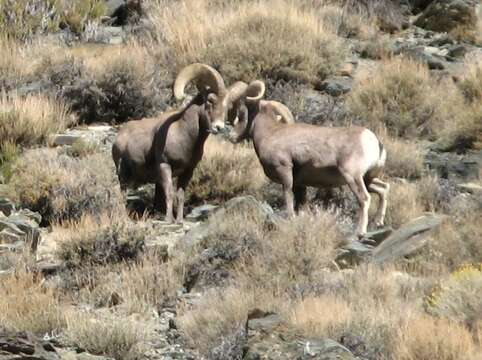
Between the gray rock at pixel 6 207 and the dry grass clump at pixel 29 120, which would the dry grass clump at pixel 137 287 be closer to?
the gray rock at pixel 6 207

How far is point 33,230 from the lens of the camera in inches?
526

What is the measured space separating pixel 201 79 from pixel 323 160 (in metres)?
1.96

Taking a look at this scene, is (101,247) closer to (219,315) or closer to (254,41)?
(219,315)

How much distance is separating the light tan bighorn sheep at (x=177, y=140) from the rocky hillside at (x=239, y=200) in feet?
1.24

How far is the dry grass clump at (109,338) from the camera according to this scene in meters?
9.66

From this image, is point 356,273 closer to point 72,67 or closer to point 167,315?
point 167,315

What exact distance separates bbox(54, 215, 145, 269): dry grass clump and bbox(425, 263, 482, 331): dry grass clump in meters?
3.40

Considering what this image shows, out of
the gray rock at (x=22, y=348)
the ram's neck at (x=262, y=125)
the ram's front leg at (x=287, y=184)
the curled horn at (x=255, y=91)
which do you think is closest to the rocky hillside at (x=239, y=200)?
the gray rock at (x=22, y=348)

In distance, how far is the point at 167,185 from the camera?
14398mm

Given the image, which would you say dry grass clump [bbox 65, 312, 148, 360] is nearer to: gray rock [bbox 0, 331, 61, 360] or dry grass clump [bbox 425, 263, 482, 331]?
gray rock [bbox 0, 331, 61, 360]

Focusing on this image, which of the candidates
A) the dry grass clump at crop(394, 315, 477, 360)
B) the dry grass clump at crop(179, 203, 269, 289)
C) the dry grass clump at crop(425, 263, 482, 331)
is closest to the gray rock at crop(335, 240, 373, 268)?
the dry grass clump at crop(179, 203, 269, 289)

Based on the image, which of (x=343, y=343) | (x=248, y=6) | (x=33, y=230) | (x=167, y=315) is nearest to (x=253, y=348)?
(x=343, y=343)

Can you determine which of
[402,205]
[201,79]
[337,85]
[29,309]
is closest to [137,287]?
[29,309]

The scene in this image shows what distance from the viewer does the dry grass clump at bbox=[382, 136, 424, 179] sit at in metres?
16.4
